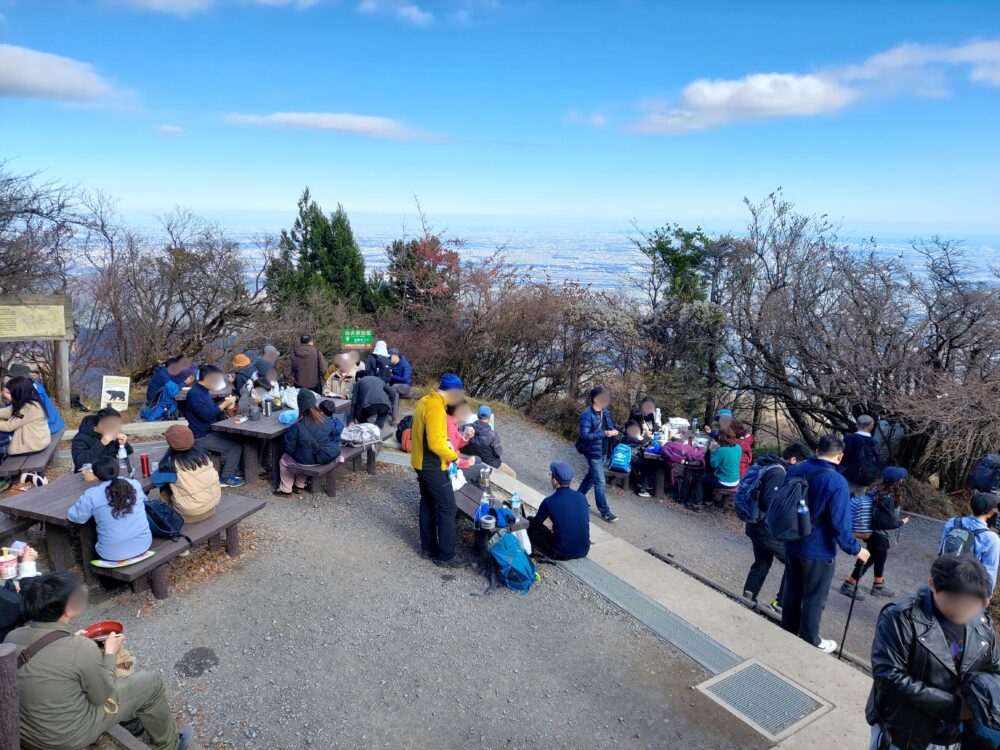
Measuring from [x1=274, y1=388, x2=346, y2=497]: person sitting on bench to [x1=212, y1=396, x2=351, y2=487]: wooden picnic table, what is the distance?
0.85 feet

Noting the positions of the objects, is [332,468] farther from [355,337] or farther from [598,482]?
[355,337]

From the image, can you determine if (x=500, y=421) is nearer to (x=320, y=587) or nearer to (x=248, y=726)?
(x=320, y=587)

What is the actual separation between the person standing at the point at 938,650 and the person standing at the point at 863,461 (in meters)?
6.58

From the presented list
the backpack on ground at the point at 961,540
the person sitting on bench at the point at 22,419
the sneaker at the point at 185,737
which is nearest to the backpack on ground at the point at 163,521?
the sneaker at the point at 185,737

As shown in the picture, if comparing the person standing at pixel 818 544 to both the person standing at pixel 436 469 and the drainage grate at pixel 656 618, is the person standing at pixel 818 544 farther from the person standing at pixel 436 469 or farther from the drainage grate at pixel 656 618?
the person standing at pixel 436 469

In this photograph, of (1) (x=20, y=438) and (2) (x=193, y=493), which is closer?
(2) (x=193, y=493)

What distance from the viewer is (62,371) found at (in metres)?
10.9

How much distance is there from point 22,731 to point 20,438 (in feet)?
15.8

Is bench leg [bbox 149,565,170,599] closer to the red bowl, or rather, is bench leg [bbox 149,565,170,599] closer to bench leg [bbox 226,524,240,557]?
bench leg [bbox 226,524,240,557]

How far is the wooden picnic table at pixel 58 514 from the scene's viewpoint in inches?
208

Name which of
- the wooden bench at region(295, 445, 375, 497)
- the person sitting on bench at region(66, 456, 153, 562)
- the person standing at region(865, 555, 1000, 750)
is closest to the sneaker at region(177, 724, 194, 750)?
the person sitting on bench at region(66, 456, 153, 562)

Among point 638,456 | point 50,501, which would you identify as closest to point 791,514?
point 638,456

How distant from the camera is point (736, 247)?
723 inches

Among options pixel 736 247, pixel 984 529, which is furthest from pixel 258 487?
pixel 736 247
